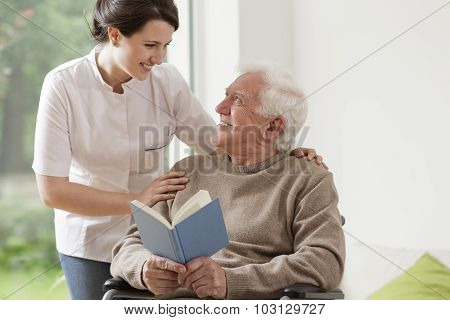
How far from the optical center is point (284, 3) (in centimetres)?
288

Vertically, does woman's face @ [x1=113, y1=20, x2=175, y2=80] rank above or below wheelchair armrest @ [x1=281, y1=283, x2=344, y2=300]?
above

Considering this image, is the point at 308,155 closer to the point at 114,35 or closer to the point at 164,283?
the point at 164,283

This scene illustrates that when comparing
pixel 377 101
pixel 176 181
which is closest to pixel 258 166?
pixel 176 181

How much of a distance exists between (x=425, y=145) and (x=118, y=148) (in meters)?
0.99

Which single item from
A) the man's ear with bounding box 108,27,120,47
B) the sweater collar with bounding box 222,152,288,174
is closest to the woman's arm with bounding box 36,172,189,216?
the sweater collar with bounding box 222,152,288,174

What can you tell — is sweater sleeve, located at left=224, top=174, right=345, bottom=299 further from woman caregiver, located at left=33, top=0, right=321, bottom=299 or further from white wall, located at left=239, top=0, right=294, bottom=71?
white wall, located at left=239, top=0, right=294, bottom=71

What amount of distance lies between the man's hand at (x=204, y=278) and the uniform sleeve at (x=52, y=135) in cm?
55

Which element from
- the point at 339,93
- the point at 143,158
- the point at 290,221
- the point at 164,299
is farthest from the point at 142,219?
the point at 339,93

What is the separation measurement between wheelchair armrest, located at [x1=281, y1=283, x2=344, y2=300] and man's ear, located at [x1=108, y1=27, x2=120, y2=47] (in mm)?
858

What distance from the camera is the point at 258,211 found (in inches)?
74.9

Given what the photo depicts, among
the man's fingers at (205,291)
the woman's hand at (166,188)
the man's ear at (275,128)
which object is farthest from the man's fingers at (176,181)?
the man's fingers at (205,291)

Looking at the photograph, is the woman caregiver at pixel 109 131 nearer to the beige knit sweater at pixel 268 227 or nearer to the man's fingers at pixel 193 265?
the beige knit sweater at pixel 268 227

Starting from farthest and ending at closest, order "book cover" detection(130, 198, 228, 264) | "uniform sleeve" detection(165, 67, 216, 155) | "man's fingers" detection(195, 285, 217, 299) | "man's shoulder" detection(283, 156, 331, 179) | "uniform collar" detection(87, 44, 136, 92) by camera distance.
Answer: "uniform sleeve" detection(165, 67, 216, 155) → "uniform collar" detection(87, 44, 136, 92) → "man's shoulder" detection(283, 156, 331, 179) → "man's fingers" detection(195, 285, 217, 299) → "book cover" detection(130, 198, 228, 264)

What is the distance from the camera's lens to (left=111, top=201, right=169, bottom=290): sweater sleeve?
71.6 inches
